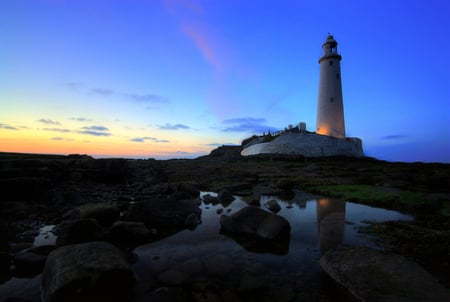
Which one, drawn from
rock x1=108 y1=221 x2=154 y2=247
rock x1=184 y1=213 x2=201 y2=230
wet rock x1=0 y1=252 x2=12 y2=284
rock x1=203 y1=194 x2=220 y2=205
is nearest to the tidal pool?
rock x1=184 y1=213 x2=201 y2=230

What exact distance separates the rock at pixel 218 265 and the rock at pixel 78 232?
3812mm

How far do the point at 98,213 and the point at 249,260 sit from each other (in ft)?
20.0

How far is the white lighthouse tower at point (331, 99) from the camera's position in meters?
52.9

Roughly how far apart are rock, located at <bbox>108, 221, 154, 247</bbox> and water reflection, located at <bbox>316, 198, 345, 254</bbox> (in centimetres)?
572

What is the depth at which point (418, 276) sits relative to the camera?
5129 mm

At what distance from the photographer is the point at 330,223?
10.0 meters

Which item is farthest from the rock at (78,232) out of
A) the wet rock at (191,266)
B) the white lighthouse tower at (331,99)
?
the white lighthouse tower at (331,99)

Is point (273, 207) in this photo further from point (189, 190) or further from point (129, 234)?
point (129, 234)

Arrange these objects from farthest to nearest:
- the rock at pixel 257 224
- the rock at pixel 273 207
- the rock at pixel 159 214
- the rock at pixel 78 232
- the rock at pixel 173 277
→ the rock at pixel 273 207 → the rock at pixel 159 214 → the rock at pixel 257 224 → the rock at pixel 78 232 → the rock at pixel 173 277

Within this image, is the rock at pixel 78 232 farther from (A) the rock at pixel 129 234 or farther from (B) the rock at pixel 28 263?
(B) the rock at pixel 28 263

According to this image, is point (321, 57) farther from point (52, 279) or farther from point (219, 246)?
point (52, 279)

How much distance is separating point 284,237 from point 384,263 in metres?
3.20

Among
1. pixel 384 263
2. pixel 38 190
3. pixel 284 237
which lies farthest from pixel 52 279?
pixel 38 190

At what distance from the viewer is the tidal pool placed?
5234mm
